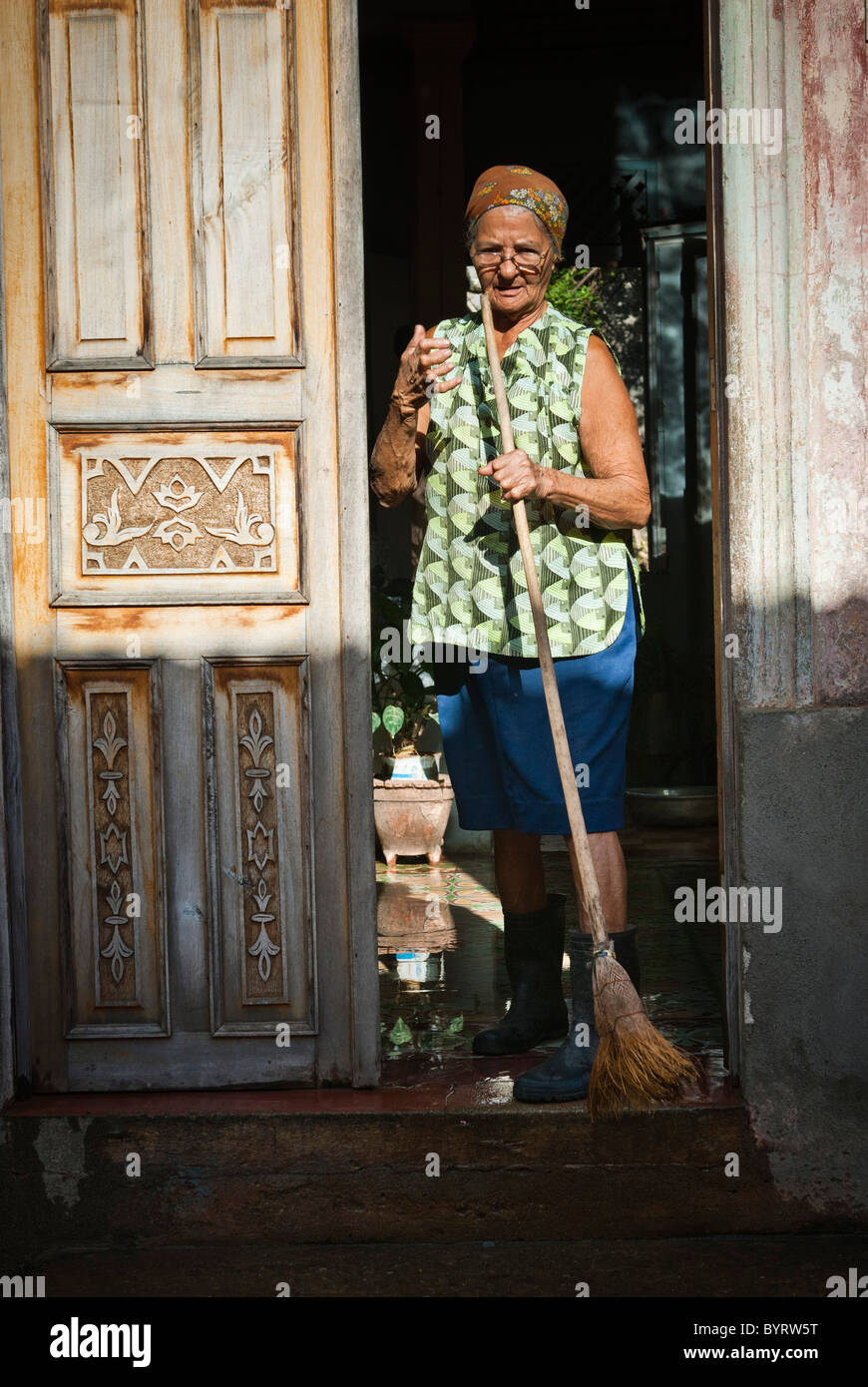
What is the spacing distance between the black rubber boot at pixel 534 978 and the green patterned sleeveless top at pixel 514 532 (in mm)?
828

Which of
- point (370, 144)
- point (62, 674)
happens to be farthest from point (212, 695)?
point (370, 144)

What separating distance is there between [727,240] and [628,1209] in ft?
7.81

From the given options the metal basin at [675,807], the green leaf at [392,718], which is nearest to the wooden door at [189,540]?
the green leaf at [392,718]

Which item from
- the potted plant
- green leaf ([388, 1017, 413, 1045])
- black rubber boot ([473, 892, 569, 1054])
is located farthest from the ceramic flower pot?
black rubber boot ([473, 892, 569, 1054])

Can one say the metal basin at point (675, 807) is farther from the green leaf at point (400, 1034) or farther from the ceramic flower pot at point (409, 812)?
the green leaf at point (400, 1034)

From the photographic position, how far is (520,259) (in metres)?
3.72

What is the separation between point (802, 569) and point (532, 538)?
735 millimetres

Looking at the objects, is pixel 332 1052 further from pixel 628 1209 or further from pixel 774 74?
pixel 774 74

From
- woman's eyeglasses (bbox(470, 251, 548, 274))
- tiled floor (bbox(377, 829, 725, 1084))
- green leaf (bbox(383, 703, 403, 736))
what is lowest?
tiled floor (bbox(377, 829, 725, 1084))

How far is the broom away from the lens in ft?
11.1

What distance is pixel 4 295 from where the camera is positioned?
353 centimetres

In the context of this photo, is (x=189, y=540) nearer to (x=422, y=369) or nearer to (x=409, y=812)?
(x=422, y=369)

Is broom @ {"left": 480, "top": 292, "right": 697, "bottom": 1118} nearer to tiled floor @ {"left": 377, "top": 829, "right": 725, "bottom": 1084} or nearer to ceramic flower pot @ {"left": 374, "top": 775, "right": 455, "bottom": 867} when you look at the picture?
tiled floor @ {"left": 377, "top": 829, "right": 725, "bottom": 1084}

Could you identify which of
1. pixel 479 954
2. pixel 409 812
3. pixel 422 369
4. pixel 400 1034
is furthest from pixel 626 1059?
pixel 409 812
